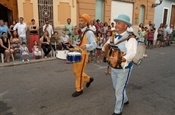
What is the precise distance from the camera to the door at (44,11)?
11.9 m

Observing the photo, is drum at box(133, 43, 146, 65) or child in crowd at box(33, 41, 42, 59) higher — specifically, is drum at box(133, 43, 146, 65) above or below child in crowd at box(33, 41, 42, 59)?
above

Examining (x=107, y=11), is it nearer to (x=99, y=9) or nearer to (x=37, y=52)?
(x=99, y=9)

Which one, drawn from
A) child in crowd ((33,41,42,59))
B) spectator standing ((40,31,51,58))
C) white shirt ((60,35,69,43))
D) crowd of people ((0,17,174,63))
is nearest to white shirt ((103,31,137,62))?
crowd of people ((0,17,174,63))

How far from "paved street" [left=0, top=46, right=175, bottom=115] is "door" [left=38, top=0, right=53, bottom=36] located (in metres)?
4.98

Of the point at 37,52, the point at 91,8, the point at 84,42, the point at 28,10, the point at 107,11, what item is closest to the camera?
the point at 84,42

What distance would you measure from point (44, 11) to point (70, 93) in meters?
7.87

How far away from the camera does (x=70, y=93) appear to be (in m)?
5.14

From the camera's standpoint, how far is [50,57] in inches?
381

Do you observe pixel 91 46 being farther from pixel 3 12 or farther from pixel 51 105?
pixel 3 12

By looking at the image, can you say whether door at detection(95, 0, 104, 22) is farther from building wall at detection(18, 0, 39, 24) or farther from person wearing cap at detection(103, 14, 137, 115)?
person wearing cap at detection(103, 14, 137, 115)

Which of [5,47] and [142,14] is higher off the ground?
[142,14]

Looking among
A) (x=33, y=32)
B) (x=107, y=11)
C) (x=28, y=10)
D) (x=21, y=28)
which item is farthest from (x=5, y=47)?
(x=107, y=11)

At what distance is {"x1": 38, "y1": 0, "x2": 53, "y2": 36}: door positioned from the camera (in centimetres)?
1186

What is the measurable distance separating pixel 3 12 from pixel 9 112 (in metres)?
10.0
